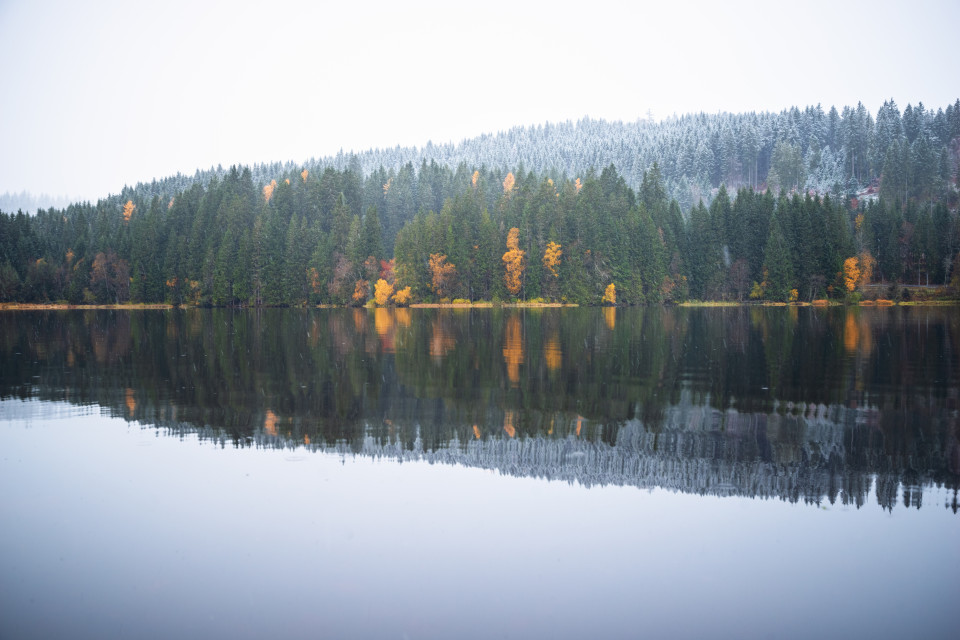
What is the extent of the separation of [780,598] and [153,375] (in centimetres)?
2723

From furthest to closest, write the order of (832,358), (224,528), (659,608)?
(832,358) → (224,528) → (659,608)

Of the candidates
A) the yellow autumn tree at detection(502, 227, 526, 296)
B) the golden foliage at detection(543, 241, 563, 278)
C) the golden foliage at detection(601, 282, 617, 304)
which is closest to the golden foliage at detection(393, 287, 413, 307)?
the yellow autumn tree at detection(502, 227, 526, 296)

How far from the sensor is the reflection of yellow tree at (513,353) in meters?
28.0

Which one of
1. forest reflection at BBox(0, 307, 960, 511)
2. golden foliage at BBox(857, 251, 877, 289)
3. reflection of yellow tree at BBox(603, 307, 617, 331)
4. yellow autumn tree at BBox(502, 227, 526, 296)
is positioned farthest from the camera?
yellow autumn tree at BBox(502, 227, 526, 296)

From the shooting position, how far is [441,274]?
12825 centimetres

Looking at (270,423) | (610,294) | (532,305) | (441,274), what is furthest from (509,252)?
(270,423)

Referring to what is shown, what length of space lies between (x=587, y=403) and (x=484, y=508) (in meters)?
9.91

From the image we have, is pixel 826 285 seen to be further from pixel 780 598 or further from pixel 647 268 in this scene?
pixel 780 598

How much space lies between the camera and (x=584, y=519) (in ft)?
39.1

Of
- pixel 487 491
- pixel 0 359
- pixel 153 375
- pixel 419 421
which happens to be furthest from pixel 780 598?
pixel 0 359

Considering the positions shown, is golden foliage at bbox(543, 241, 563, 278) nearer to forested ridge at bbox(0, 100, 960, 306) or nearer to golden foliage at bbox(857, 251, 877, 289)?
forested ridge at bbox(0, 100, 960, 306)

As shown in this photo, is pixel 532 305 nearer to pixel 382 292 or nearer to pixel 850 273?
pixel 382 292

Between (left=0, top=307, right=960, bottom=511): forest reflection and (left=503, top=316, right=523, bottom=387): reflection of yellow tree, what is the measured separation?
0.25 metres

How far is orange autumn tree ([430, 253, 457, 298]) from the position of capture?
12825 cm
